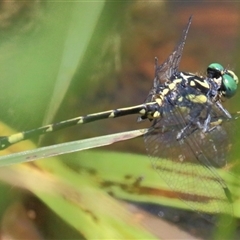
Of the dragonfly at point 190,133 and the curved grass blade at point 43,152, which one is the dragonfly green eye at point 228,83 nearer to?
the dragonfly at point 190,133

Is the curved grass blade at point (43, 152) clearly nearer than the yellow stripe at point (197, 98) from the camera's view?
Yes

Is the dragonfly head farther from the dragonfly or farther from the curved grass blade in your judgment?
the curved grass blade

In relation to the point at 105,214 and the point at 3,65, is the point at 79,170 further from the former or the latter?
the point at 3,65

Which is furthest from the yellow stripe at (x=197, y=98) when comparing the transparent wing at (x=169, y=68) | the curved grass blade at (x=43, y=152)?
the curved grass blade at (x=43, y=152)

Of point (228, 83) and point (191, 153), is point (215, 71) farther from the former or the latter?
point (191, 153)

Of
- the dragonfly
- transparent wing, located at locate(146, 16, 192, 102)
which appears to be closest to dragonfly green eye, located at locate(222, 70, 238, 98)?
the dragonfly

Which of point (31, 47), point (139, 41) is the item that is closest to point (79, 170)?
point (31, 47)
